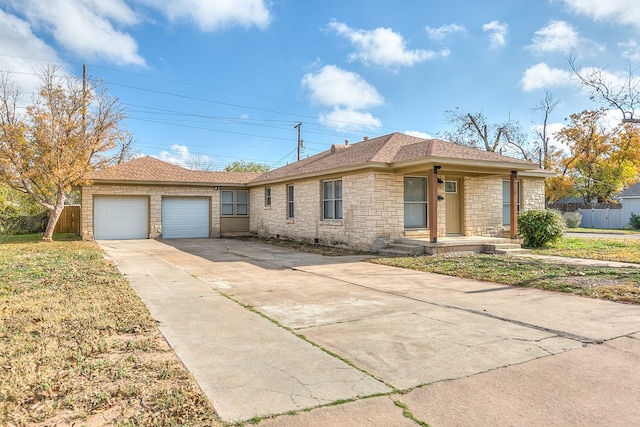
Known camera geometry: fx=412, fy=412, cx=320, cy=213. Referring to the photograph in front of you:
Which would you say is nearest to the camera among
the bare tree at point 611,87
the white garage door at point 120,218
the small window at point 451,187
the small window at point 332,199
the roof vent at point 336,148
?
the bare tree at point 611,87

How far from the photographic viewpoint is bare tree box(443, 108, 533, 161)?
3619cm

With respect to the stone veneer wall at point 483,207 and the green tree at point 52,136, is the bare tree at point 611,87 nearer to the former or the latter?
the stone veneer wall at point 483,207

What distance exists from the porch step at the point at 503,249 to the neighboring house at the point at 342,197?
1.15 m

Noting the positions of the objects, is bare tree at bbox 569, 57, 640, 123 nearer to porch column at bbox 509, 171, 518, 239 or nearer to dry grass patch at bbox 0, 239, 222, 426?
porch column at bbox 509, 171, 518, 239

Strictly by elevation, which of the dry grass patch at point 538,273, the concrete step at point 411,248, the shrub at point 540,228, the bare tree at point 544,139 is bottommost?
the dry grass patch at point 538,273

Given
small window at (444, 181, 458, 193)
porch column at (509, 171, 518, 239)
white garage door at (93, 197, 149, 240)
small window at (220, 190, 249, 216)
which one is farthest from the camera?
small window at (220, 190, 249, 216)

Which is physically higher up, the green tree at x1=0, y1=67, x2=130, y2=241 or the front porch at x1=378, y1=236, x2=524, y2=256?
the green tree at x1=0, y1=67, x2=130, y2=241

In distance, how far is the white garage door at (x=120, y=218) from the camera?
63.0 ft

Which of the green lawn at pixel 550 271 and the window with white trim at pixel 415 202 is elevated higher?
the window with white trim at pixel 415 202

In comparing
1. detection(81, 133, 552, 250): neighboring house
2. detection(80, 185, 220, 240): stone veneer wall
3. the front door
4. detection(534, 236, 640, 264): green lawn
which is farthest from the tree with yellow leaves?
detection(80, 185, 220, 240): stone veneer wall

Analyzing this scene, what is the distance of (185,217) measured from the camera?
2098cm

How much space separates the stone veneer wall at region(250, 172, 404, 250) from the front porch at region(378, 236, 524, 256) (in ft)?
1.67

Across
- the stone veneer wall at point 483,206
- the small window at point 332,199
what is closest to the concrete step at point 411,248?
the small window at point 332,199

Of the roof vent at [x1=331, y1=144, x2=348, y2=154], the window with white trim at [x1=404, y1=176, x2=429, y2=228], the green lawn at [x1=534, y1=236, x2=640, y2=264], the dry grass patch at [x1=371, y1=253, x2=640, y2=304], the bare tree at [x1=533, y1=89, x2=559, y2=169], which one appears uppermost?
the bare tree at [x1=533, y1=89, x2=559, y2=169]
